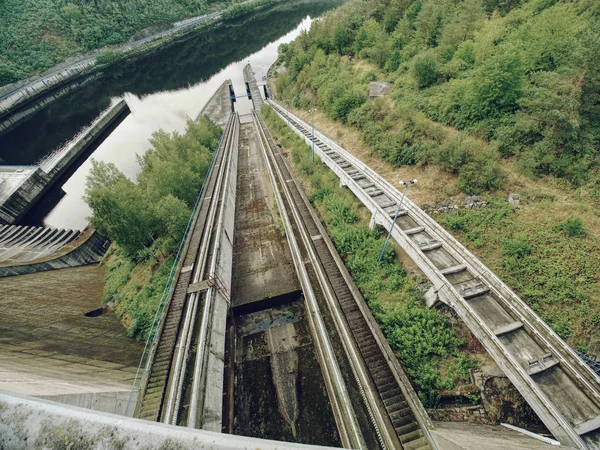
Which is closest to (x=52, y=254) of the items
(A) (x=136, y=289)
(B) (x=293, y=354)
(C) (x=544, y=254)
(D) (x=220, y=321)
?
(A) (x=136, y=289)

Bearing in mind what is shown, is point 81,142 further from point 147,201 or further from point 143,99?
point 147,201

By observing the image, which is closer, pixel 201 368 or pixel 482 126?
pixel 201 368

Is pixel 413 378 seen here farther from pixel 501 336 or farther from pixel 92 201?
pixel 92 201

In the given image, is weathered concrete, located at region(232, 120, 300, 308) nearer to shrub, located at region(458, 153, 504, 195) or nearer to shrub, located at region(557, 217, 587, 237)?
shrub, located at region(458, 153, 504, 195)

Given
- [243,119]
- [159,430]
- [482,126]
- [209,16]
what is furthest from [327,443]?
[209,16]

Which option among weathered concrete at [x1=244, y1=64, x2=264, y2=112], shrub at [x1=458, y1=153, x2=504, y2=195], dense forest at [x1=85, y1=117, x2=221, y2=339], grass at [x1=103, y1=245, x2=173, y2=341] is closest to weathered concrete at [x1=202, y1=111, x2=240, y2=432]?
dense forest at [x1=85, y1=117, x2=221, y2=339]

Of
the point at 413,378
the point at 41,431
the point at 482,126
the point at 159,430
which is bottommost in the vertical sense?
the point at 413,378
